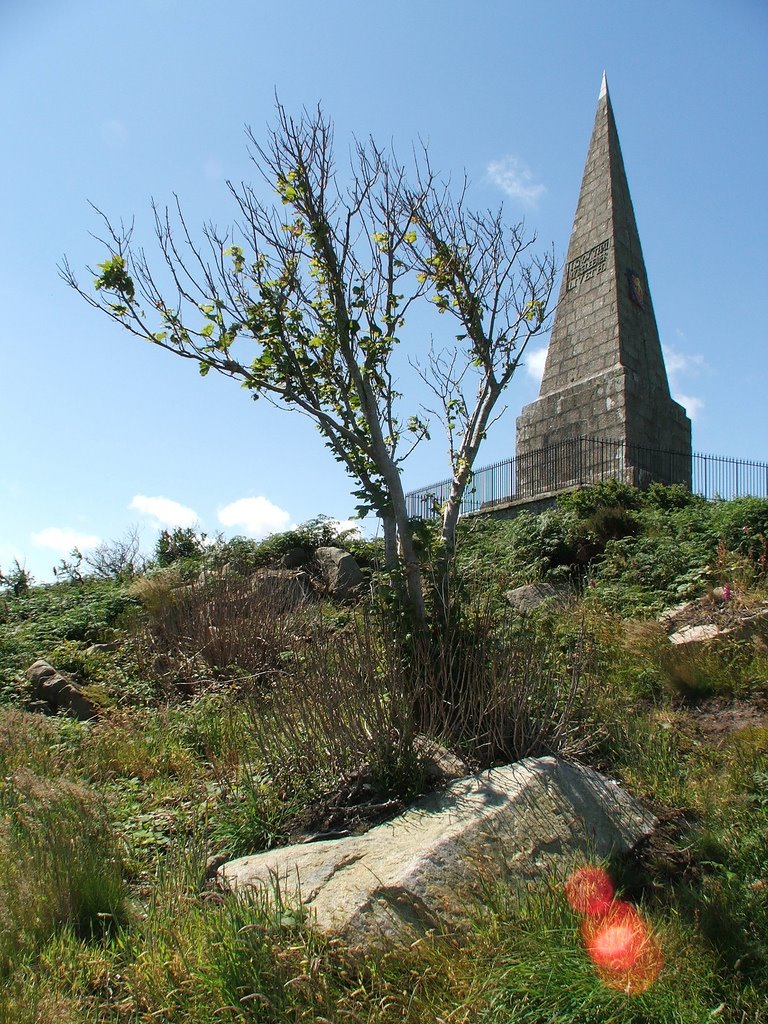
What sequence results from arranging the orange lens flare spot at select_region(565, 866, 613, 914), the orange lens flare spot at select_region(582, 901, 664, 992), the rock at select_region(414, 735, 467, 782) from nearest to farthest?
the orange lens flare spot at select_region(582, 901, 664, 992) → the orange lens flare spot at select_region(565, 866, 613, 914) → the rock at select_region(414, 735, 467, 782)

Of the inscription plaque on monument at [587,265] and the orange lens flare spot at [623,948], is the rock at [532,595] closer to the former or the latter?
the orange lens flare spot at [623,948]

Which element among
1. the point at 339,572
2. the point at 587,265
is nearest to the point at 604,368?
the point at 587,265

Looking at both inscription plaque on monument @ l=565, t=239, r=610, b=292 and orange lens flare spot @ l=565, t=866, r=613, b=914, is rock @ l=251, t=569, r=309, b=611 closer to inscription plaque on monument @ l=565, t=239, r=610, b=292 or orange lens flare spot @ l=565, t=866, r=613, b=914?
orange lens flare spot @ l=565, t=866, r=613, b=914

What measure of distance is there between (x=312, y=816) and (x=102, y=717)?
2698 millimetres

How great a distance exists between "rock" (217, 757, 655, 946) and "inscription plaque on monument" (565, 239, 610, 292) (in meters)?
15.3

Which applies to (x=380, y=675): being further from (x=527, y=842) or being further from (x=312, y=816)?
(x=527, y=842)

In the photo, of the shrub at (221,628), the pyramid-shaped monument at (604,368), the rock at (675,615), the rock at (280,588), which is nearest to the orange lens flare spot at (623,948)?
the rock at (675,615)

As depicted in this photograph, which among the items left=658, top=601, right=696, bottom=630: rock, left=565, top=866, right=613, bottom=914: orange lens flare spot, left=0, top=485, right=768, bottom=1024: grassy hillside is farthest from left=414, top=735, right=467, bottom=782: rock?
left=658, top=601, right=696, bottom=630: rock

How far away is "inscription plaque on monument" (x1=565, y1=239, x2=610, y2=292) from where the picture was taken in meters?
17.0

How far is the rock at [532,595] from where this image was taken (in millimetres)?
7664

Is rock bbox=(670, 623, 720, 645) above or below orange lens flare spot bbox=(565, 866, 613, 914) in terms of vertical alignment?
above

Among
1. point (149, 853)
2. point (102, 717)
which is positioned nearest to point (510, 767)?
point (149, 853)

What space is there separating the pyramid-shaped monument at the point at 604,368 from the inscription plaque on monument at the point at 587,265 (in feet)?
0.08

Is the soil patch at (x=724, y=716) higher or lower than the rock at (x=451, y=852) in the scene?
higher
